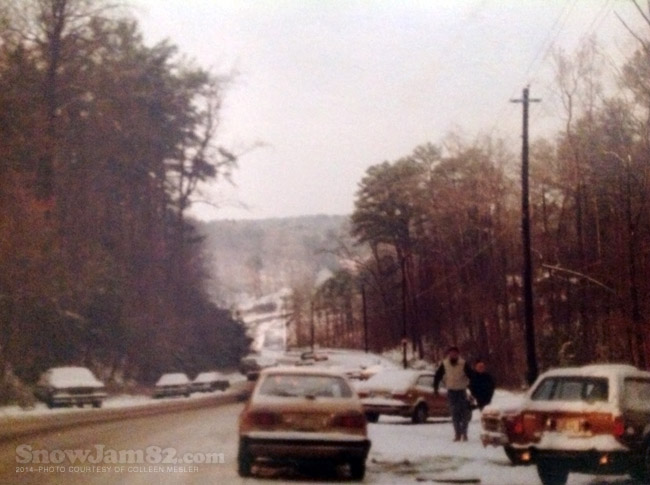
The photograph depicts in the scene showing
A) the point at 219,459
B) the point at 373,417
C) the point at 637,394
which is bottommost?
the point at 373,417

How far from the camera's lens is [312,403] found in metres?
14.0

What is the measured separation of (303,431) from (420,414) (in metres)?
13.5

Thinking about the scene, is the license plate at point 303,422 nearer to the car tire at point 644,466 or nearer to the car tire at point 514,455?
the car tire at point 514,455

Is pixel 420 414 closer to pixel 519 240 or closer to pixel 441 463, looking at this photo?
pixel 441 463

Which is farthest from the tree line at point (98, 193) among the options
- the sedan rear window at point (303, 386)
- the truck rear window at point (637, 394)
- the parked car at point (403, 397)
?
the truck rear window at point (637, 394)

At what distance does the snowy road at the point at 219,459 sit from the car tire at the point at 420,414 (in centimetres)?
170

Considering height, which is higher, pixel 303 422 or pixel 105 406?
pixel 303 422

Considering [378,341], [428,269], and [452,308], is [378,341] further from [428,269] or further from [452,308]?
[452,308]

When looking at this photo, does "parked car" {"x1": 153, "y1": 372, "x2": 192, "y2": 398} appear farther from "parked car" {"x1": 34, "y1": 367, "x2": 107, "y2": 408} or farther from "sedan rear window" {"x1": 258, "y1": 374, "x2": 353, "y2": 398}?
"sedan rear window" {"x1": 258, "y1": 374, "x2": 353, "y2": 398}

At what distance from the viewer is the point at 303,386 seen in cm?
1454

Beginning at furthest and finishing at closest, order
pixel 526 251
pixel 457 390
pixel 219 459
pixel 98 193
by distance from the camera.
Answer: pixel 98 193
pixel 526 251
pixel 457 390
pixel 219 459

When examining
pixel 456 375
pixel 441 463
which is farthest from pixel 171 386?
pixel 441 463

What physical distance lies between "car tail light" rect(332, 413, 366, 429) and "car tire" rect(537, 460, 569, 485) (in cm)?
246

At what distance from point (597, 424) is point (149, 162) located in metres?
42.0
